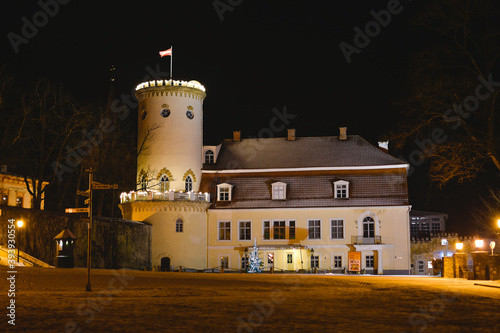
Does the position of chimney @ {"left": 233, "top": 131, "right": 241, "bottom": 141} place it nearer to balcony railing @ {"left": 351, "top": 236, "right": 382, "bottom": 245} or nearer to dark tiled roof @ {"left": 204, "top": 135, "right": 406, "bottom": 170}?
dark tiled roof @ {"left": 204, "top": 135, "right": 406, "bottom": 170}

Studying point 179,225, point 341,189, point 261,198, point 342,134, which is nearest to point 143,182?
point 179,225

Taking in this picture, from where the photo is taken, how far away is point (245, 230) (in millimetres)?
49875

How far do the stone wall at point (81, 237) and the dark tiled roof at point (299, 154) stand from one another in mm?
10735

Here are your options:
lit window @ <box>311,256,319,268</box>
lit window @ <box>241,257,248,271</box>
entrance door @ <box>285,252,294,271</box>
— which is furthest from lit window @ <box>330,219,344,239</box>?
lit window @ <box>241,257,248,271</box>

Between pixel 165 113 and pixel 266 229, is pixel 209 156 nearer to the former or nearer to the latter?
pixel 165 113

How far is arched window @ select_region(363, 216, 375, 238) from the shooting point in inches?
1907

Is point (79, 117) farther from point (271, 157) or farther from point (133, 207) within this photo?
point (271, 157)

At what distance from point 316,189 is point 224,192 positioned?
6.86 metres

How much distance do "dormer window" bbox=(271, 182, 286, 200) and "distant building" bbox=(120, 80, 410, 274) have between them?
0.07 meters

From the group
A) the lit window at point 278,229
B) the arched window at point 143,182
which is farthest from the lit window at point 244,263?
the arched window at point 143,182

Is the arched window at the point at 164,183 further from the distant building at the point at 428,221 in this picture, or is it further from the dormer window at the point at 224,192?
the distant building at the point at 428,221

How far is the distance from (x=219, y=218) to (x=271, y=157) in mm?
6261

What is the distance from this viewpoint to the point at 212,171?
2044 inches

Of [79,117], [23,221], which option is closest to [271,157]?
[79,117]
